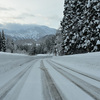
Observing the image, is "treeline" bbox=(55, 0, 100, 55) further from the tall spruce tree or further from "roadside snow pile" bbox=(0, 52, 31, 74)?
"roadside snow pile" bbox=(0, 52, 31, 74)

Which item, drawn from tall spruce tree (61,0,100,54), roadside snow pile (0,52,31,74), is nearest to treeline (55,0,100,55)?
tall spruce tree (61,0,100,54)

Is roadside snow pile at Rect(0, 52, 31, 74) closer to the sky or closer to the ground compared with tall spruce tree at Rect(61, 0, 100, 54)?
closer to the ground

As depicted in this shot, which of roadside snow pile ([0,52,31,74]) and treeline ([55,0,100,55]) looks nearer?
roadside snow pile ([0,52,31,74])

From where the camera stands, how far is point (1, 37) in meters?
76.4

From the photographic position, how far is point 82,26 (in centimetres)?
2744

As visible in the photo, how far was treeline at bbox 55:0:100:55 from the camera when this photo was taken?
68.7 ft

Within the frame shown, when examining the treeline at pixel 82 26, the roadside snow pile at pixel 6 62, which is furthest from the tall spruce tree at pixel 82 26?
the roadside snow pile at pixel 6 62

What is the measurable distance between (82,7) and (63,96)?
26.6 metres

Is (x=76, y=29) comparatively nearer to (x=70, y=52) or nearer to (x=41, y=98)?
(x=70, y=52)

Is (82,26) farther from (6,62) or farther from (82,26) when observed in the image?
(6,62)

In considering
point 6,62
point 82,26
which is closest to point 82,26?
point 82,26

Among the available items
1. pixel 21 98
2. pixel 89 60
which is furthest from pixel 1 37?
pixel 21 98

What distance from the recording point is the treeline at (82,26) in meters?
21.0

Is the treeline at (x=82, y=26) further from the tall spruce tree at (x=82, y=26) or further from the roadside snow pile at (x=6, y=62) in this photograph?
the roadside snow pile at (x=6, y=62)
